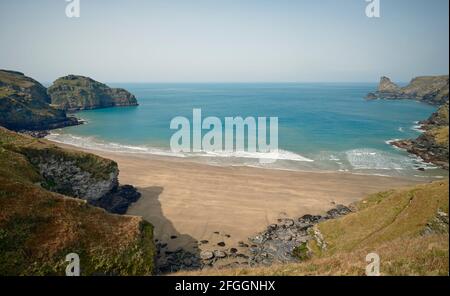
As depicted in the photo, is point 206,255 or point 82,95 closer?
point 206,255

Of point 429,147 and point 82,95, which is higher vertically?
point 82,95

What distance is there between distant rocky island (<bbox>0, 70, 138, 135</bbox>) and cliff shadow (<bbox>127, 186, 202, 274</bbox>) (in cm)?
7411

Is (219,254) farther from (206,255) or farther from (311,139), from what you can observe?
(311,139)

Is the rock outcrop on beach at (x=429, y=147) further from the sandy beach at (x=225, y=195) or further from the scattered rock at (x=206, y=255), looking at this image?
the scattered rock at (x=206, y=255)

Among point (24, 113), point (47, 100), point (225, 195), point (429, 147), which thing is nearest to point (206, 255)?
point (225, 195)

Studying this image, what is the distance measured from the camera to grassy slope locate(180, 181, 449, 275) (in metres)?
13.6

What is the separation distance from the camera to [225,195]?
4675 centimetres

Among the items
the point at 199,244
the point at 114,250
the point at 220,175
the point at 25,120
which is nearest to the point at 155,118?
the point at 25,120

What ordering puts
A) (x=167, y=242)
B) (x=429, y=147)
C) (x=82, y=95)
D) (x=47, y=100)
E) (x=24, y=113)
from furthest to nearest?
(x=82, y=95) < (x=47, y=100) < (x=24, y=113) < (x=429, y=147) < (x=167, y=242)

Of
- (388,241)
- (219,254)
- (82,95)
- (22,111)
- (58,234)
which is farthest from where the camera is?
(82,95)

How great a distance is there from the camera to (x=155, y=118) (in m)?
132

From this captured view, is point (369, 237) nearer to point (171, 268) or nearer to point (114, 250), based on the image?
point (171, 268)

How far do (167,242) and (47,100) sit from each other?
147 metres

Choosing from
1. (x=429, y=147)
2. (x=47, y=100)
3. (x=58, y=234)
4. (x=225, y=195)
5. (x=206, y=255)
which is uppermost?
A: (x=47, y=100)
